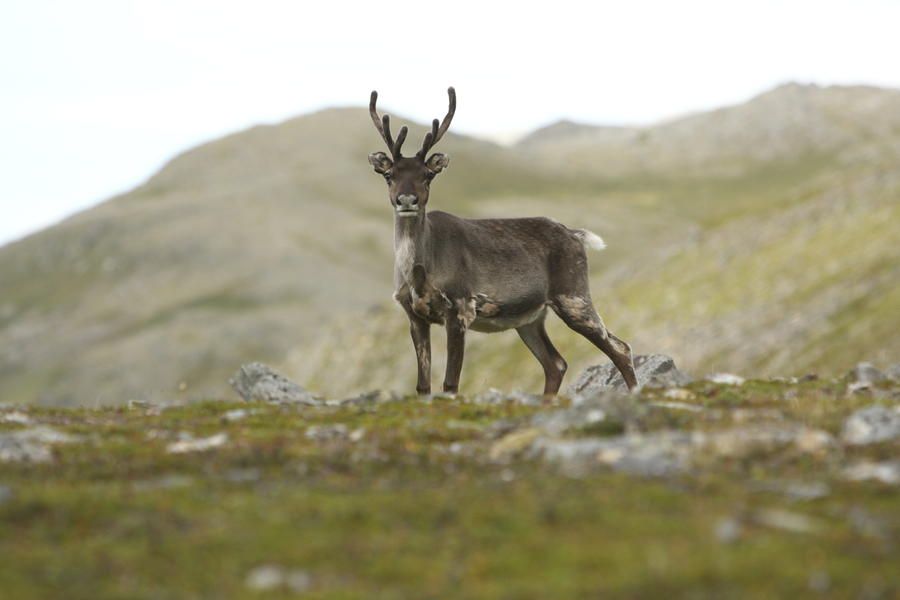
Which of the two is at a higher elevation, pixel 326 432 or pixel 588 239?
pixel 588 239

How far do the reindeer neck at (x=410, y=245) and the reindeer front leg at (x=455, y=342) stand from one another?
95cm

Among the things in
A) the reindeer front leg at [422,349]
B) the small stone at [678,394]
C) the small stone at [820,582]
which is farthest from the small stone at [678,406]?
the small stone at [820,582]

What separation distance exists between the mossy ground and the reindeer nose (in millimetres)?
6057

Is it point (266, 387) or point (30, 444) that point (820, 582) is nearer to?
point (30, 444)

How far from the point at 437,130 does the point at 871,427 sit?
10.3m

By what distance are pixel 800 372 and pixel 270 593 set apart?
174 feet

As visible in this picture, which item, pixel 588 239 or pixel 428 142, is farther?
pixel 588 239

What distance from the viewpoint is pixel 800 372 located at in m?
58.1

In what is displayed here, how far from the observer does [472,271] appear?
20797mm

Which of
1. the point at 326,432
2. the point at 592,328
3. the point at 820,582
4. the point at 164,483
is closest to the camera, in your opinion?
the point at 820,582

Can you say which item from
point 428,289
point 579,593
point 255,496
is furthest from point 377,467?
point 428,289

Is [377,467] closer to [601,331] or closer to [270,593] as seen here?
[270,593]

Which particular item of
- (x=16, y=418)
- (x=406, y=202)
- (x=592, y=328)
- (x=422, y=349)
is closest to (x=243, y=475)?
(x=16, y=418)

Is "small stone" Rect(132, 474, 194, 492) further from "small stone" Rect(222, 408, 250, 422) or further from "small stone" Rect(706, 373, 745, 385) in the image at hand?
"small stone" Rect(706, 373, 745, 385)
